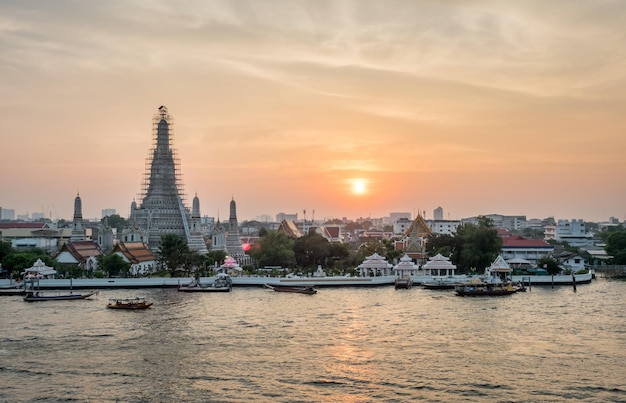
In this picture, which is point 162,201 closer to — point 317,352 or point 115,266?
point 115,266

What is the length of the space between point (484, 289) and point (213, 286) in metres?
19.6

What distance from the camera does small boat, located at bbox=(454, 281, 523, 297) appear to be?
50.3 metres

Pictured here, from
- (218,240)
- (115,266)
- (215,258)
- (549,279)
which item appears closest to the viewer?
(549,279)

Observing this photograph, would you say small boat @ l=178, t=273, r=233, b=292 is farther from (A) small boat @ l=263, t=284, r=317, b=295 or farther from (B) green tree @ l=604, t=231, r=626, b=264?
(B) green tree @ l=604, t=231, r=626, b=264

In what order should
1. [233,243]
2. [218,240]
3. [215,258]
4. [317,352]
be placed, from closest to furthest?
1. [317,352]
2. [215,258]
3. [218,240]
4. [233,243]

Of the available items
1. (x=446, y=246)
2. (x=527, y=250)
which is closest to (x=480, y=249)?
(x=446, y=246)

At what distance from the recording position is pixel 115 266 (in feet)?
199

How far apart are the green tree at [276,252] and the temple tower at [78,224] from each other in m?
20.1

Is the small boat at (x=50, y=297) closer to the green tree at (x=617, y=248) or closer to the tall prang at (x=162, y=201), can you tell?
the tall prang at (x=162, y=201)

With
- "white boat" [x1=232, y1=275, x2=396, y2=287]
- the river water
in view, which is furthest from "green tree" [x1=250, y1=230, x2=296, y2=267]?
the river water

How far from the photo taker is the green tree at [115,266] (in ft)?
199

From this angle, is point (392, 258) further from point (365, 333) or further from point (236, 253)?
point (365, 333)

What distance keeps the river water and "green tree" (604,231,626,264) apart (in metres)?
29.1

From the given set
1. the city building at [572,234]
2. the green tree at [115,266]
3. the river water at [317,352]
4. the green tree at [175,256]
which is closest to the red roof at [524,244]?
the river water at [317,352]
